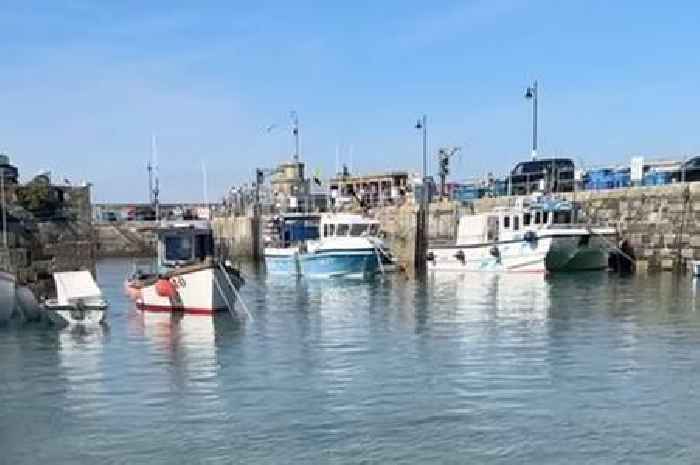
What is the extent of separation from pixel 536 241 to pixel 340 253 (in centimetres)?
913

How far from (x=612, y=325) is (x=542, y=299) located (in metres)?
8.02

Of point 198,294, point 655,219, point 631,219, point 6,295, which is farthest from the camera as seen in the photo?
point 631,219

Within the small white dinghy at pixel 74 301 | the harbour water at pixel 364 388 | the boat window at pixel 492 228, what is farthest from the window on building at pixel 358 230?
the small white dinghy at pixel 74 301

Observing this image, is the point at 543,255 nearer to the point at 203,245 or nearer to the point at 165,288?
the point at 203,245

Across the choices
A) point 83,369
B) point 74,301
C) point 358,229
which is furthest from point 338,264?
point 83,369

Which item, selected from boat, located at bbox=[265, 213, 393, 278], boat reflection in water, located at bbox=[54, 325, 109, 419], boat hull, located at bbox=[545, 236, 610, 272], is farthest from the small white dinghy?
boat hull, located at bbox=[545, 236, 610, 272]

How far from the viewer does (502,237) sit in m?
48.3

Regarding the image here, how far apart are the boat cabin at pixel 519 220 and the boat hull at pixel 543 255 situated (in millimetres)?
607

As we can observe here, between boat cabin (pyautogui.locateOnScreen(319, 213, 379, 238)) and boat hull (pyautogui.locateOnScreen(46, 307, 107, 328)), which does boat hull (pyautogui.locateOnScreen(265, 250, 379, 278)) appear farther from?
boat hull (pyautogui.locateOnScreen(46, 307, 107, 328))

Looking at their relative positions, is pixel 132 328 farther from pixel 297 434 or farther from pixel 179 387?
pixel 297 434

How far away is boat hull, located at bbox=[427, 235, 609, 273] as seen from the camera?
149 ft

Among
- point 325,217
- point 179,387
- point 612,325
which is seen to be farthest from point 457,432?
point 325,217

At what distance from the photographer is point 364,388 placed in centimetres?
1672

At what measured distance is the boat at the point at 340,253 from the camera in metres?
46.2
